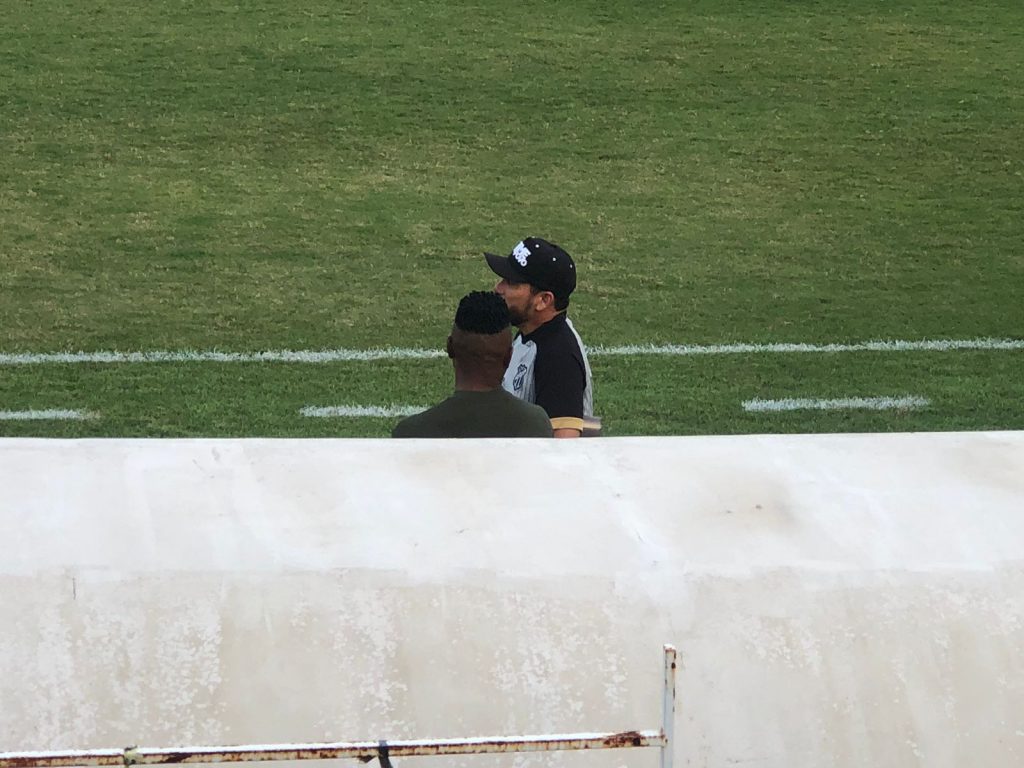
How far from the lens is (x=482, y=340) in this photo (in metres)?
4.77

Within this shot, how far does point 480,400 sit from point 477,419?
0.06m

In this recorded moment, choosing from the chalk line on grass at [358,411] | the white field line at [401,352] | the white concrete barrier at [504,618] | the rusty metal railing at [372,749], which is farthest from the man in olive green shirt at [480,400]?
the white field line at [401,352]

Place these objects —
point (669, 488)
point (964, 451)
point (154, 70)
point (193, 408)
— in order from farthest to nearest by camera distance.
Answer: point (154, 70), point (193, 408), point (964, 451), point (669, 488)

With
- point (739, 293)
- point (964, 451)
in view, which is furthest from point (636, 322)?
point (964, 451)

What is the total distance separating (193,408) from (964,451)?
19.0 feet

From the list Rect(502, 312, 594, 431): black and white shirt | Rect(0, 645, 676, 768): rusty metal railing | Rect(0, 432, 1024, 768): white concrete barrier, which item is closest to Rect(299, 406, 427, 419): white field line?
Rect(502, 312, 594, 431): black and white shirt

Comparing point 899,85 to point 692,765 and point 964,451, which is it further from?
point 692,765

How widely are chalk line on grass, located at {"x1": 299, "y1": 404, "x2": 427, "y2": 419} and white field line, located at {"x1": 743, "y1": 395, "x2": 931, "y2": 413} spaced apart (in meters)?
1.91

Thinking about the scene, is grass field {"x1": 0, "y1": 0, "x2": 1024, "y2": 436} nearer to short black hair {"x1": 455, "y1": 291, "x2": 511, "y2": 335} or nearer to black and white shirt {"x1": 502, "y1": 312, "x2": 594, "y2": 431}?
black and white shirt {"x1": 502, "y1": 312, "x2": 594, "y2": 431}

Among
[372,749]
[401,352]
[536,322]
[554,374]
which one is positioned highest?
[372,749]

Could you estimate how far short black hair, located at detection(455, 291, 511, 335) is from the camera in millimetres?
4797

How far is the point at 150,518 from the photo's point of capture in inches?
127

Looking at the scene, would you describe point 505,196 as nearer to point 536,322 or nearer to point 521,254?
point 521,254

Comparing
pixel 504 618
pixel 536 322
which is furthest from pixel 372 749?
pixel 536 322
